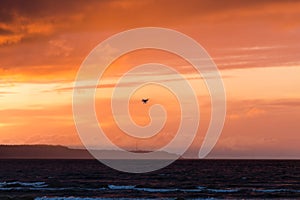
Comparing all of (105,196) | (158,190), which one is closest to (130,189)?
(158,190)

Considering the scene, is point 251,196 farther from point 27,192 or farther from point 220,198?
point 27,192

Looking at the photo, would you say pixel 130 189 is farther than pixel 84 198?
Yes

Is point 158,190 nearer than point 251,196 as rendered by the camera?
No

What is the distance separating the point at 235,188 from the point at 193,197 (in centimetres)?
1357

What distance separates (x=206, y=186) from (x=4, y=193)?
87.1ft

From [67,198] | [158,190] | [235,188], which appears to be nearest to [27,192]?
[67,198]

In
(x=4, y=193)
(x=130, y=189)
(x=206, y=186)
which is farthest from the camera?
(x=206, y=186)

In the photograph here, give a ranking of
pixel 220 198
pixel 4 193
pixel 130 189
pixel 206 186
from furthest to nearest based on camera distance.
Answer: pixel 206 186
pixel 130 189
pixel 4 193
pixel 220 198

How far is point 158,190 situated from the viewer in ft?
230

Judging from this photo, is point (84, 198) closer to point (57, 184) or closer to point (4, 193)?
point (4, 193)

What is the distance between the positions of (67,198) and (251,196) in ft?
64.6

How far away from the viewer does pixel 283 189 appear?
70438mm

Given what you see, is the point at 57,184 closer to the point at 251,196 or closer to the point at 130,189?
the point at 130,189

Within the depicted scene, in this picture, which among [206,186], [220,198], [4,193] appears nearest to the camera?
[220,198]
